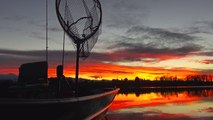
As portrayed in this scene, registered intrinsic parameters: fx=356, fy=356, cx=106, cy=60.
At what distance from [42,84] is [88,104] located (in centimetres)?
283

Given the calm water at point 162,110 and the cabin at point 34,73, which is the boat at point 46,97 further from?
the calm water at point 162,110

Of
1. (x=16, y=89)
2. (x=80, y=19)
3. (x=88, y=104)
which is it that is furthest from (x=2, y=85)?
(x=80, y=19)

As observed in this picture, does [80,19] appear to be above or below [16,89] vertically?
above

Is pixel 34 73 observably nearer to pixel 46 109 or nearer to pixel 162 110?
pixel 46 109

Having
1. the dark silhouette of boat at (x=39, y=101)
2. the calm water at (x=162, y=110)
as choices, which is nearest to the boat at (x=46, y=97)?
the dark silhouette of boat at (x=39, y=101)

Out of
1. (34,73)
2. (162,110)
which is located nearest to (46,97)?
(34,73)

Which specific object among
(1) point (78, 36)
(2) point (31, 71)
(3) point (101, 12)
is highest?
(3) point (101, 12)

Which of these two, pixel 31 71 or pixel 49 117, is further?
pixel 31 71

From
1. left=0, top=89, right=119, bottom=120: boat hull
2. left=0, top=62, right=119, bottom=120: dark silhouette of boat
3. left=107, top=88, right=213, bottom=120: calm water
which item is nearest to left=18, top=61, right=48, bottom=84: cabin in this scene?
left=0, top=62, right=119, bottom=120: dark silhouette of boat

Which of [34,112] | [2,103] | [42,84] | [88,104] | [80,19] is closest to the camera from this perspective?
[2,103]

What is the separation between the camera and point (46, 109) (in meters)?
12.3

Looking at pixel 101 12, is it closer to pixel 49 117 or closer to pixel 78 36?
pixel 78 36

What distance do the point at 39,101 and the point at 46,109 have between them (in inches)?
31.4

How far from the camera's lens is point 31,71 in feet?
50.4
